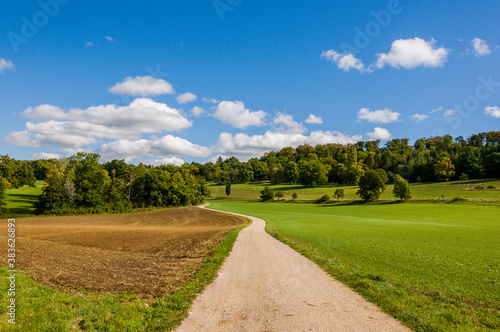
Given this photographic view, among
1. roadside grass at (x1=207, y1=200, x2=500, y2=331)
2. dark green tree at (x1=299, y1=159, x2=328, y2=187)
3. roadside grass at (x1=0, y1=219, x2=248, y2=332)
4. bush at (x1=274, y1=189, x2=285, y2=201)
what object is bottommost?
bush at (x1=274, y1=189, x2=285, y2=201)

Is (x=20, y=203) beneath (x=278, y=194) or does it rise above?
above

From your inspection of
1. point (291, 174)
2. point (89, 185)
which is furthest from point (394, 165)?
point (89, 185)

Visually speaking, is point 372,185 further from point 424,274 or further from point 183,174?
point 424,274

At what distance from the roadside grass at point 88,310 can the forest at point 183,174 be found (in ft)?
187

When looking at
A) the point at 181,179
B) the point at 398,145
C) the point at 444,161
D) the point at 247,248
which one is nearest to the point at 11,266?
the point at 247,248

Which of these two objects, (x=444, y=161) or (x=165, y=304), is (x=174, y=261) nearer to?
(x=165, y=304)

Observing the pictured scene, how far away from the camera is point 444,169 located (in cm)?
10506

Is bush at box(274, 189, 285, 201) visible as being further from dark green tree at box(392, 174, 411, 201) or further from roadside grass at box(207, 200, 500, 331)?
A: roadside grass at box(207, 200, 500, 331)

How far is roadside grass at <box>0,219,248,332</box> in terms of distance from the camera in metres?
6.14

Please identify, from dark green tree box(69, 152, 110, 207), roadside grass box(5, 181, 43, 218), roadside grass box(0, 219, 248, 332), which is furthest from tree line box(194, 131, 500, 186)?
roadside grass box(0, 219, 248, 332)

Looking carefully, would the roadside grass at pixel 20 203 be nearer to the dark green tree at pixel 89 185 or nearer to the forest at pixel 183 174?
the forest at pixel 183 174

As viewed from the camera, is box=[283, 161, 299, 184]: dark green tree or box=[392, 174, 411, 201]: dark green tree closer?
box=[392, 174, 411, 201]: dark green tree

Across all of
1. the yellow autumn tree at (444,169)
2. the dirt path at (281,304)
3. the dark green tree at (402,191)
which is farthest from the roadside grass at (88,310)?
the yellow autumn tree at (444,169)

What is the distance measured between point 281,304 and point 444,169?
127m
